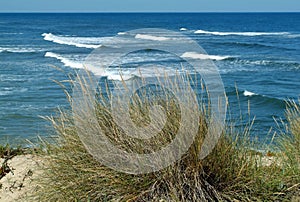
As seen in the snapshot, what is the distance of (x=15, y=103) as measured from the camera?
16.2 meters

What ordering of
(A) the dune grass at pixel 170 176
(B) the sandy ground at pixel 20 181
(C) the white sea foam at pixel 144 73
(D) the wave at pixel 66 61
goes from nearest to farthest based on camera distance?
(A) the dune grass at pixel 170 176 < (C) the white sea foam at pixel 144 73 < (B) the sandy ground at pixel 20 181 < (D) the wave at pixel 66 61

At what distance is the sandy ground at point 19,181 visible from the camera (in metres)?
4.77

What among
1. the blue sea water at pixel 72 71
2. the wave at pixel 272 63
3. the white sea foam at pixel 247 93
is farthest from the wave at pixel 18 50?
the white sea foam at pixel 247 93

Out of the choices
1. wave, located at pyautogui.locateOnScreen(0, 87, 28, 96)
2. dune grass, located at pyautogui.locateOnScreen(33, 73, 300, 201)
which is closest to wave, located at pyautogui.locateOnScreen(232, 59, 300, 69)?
wave, located at pyautogui.locateOnScreen(0, 87, 28, 96)

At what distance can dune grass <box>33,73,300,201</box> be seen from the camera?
3988 mm

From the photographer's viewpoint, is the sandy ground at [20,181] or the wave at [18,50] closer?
the sandy ground at [20,181]

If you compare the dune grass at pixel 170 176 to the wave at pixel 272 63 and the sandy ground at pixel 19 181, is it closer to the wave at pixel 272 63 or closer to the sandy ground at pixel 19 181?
the sandy ground at pixel 19 181

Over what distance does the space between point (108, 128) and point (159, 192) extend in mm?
798

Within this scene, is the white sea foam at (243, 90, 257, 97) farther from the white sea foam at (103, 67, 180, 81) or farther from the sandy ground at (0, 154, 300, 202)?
the sandy ground at (0, 154, 300, 202)

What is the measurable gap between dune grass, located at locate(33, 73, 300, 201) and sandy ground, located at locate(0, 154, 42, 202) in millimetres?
418

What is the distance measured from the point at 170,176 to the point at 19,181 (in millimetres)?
2032

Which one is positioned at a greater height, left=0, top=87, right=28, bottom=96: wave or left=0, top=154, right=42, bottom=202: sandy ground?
left=0, top=154, right=42, bottom=202: sandy ground

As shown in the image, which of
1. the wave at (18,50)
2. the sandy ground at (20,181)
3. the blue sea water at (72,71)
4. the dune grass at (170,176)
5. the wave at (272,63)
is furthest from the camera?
the wave at (18,50)

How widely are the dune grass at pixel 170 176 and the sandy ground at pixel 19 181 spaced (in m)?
0.42
